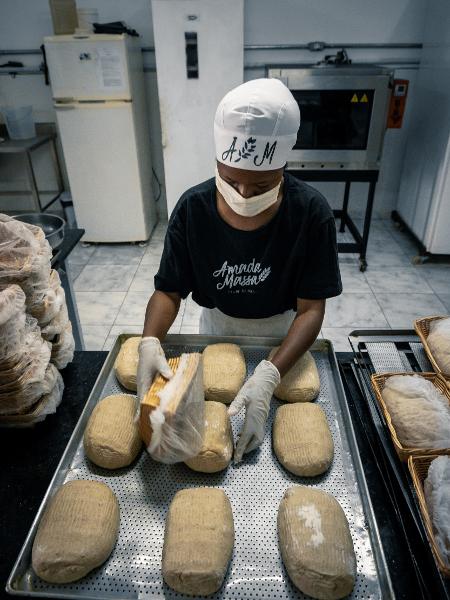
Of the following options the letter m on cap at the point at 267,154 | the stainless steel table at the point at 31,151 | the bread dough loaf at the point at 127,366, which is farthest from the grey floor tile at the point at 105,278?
the letter m on cap at the point at 267,154

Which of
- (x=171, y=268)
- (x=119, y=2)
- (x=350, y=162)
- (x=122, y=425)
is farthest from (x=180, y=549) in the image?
(x=119, y=2)

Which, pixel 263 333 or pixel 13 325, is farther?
pixel 263 333

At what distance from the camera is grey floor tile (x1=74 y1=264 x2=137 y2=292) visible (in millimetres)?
3482

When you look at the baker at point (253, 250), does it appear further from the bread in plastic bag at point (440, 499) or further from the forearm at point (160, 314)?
the bread in plastic bag at point (440, 499)

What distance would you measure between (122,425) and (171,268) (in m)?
0.52

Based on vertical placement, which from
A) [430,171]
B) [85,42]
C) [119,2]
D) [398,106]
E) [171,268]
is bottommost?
[430,171]

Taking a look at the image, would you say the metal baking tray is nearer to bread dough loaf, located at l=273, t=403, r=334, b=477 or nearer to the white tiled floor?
bread dough loaf, located at l=273, t=403, r=334, b=477

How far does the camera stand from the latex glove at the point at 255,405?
1003 mm

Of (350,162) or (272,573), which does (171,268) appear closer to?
(272,573)

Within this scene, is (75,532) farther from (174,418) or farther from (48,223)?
(48,223)

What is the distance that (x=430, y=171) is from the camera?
3.59 m

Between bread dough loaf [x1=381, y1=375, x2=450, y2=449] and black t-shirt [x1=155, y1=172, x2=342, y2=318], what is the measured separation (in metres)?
0.32

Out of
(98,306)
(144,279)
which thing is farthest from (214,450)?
(144,279)

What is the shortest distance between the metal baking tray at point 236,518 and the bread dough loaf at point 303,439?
32mm
